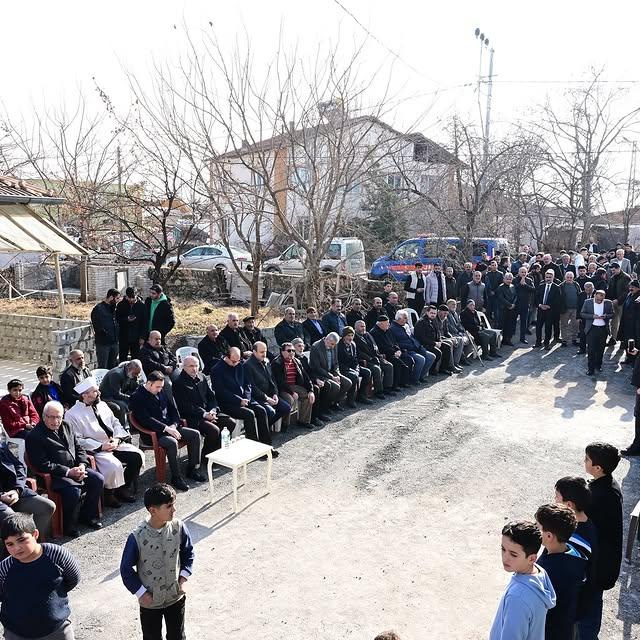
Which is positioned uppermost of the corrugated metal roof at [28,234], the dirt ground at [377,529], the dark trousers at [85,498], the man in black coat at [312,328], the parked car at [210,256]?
the corrugated metal roof at [28,234]

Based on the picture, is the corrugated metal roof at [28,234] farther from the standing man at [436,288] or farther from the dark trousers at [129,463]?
the standing man at [436,288]

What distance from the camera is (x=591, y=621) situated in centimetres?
383

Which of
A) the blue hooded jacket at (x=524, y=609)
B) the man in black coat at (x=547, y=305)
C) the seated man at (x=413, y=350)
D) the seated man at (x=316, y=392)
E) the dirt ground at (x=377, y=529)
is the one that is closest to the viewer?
the blue hooded jacket at (x=524, y=609)

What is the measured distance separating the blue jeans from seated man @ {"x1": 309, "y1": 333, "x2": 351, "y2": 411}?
18.5ft

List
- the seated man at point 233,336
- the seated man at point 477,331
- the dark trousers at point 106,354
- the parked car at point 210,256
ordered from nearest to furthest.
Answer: the seated man at point 233,336
the dark trousers at point 106,354
the seated man at point 477,331
the parked car at point 210,256

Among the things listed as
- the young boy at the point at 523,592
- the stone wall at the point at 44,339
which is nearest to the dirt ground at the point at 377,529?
the young boy at the point at 523,592

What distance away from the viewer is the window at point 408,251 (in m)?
17.3

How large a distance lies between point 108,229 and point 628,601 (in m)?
15.2

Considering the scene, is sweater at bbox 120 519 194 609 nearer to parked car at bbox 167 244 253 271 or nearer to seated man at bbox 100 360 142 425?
seated man at bbox 100 360 142 425

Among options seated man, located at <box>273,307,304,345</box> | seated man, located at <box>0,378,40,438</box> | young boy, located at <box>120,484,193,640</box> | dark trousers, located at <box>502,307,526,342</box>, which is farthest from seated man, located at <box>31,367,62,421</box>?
dark trousers, located at <box>502,307,526,342</box>

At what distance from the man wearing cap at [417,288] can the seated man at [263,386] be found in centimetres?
638

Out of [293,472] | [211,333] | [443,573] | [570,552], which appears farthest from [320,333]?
[570,552]

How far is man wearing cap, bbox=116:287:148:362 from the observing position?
10336mm

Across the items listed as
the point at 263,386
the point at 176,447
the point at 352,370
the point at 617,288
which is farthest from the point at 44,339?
the point at 617,288
